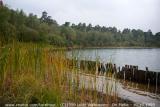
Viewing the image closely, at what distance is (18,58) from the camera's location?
17.0 feet

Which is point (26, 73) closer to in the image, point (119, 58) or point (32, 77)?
point (32, 77)

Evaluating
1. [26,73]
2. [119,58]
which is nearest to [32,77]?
[26,73]

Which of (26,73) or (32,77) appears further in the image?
(26,73)

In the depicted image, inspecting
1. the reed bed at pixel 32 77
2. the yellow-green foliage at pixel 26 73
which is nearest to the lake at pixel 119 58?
the reed bed at pixel 32 77

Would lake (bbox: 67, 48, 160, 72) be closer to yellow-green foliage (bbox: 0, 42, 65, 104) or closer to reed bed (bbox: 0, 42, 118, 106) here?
reed bed (bbox: 0, 42, 118, 106)

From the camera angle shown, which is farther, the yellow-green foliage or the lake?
the lake

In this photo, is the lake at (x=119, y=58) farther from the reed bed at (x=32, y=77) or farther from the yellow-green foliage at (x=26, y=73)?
the yellow-green foliage at (x=26, y=73)

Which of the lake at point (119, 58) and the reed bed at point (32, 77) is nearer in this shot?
the reed bed at point (32, 77)

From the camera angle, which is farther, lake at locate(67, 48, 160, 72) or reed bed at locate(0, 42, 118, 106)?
lake at locate(67, 48, 160, 72)

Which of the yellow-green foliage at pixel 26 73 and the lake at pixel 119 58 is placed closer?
the yellow-green foliage at pixel 26 73

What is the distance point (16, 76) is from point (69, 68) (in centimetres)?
149

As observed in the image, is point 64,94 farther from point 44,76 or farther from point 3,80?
point 3,80

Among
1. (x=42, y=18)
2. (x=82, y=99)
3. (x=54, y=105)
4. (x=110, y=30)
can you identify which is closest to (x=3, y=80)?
(x=82, y=99)

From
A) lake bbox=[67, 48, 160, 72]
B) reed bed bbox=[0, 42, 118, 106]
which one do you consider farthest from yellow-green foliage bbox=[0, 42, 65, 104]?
lake bbox=[67, 48, 160, 72]
